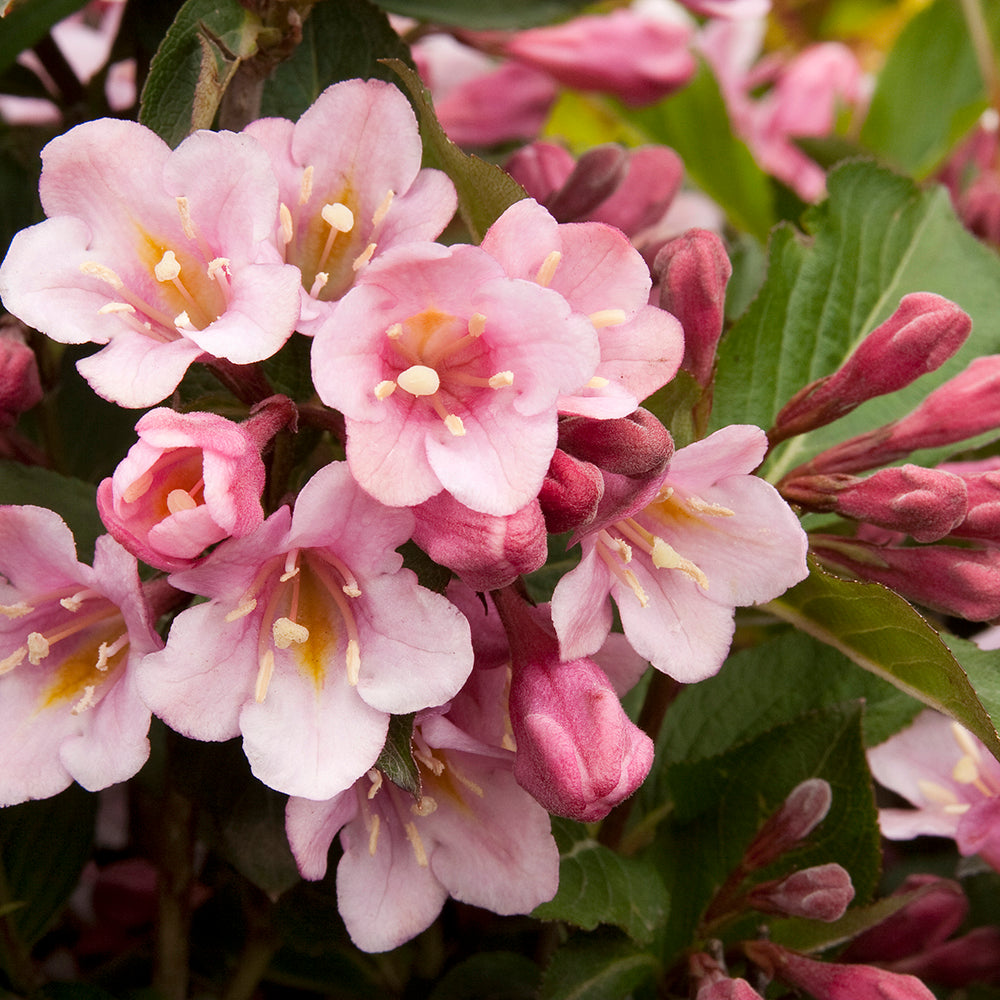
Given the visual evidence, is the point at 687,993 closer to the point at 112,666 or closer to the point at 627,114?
the point at 112,666

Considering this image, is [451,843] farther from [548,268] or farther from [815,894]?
[548,268]

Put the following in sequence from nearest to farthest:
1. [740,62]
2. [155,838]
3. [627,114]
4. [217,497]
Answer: [217,497] → [155,838] → [627,114] → [740,62]

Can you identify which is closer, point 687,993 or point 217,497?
point 217,497

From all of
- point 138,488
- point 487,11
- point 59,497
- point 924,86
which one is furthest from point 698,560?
point 924,86

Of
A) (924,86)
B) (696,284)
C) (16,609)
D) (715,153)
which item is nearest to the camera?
(16,609)

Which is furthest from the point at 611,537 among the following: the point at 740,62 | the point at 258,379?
the point at 740,62

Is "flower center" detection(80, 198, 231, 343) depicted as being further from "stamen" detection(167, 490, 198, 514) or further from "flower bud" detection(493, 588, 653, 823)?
"flower bud" detection(493, 588, 653, 823)

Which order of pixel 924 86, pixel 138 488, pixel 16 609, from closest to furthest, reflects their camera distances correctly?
pixel 138 488 → pixel 16 609 → pixel 924 86

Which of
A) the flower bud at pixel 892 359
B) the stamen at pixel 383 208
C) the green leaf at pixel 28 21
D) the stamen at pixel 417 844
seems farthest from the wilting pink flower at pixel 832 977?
the green leaf at pixel 28 21
